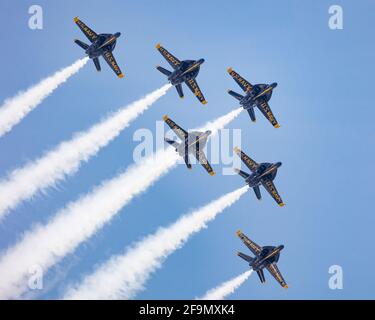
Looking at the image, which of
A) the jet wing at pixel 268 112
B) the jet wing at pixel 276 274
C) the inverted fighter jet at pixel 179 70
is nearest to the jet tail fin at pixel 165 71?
the inverted fighter jet at pixel 179 70

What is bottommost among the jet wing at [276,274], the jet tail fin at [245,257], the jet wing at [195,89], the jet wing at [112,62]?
the jet wing at [276,274]

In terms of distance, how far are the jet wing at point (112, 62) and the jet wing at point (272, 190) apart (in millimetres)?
37663

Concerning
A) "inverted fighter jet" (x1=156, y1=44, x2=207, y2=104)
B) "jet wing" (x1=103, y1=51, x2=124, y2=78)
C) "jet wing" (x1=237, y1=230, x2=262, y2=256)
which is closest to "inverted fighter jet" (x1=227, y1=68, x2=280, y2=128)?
"inverted fighter jet" (x1=156, y1=44, x2=207, y2=104)

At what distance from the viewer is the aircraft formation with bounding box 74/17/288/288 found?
147 meters

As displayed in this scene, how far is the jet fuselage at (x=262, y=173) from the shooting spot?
150m

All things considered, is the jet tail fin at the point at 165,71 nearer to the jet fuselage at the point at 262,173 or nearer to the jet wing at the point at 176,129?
the jet wing at the point at 176,129

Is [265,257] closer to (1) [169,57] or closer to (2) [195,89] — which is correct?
(2) [195,89]

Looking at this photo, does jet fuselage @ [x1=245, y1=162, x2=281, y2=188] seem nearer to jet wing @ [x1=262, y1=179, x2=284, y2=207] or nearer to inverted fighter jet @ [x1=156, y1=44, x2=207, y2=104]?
jet wing @ [x1=262, y1=179, x2=284, y2=207]

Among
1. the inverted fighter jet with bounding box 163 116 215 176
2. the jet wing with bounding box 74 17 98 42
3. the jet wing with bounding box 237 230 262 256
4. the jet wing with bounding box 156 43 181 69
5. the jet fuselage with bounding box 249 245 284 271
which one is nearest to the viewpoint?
the jet fuselage with bounding box 249 245 284 271

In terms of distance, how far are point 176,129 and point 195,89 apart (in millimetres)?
12590

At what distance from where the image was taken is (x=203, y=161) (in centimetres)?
15188

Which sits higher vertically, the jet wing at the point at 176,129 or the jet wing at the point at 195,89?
the jet wing at the point at 195,89

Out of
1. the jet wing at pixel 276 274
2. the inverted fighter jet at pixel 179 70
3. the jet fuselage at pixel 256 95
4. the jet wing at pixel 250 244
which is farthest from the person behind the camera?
the jet fuselage at pixel 256 95
